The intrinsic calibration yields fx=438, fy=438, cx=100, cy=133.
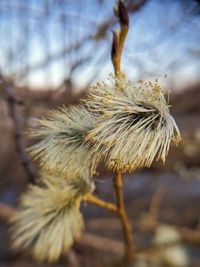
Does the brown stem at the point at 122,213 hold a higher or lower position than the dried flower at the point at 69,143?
lower

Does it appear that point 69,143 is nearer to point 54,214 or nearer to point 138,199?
point 54,214

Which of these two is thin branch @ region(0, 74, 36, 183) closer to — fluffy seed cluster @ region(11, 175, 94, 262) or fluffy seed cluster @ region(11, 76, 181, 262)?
fluffy seed cluster @ region(11, 175, 94, 262)

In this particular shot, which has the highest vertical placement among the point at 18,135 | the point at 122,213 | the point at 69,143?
the point at 18,135

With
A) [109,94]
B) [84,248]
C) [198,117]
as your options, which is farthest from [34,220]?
[198,117]

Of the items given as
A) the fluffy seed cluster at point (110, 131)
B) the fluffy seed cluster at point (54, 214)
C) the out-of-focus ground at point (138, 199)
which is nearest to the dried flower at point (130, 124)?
the fluffy seed cluster at point (110, 131)

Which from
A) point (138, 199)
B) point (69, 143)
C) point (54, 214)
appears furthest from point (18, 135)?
point (138, 199)

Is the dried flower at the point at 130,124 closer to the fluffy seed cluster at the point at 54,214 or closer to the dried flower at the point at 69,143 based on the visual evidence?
the dried flower at the point at 69,143
